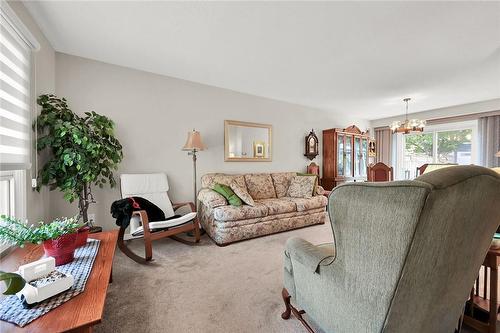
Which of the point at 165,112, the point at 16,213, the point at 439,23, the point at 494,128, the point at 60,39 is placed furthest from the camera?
the point at 494,128

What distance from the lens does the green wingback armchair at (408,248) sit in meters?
0.71

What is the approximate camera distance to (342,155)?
16.3 feet

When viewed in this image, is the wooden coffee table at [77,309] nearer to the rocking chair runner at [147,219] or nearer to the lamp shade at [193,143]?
the rocking chair runner at [147,219]

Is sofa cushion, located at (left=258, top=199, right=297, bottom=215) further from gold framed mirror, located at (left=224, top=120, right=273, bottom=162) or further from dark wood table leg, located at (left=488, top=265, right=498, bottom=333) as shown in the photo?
dark wood table leg, located at (left=488, top=265, right=498, bottom=333)

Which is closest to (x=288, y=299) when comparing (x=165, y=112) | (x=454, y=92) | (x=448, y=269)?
(x=448, y=269)

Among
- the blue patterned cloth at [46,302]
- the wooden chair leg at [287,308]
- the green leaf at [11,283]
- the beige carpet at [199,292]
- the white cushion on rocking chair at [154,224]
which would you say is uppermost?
the green leaf at [11,283]

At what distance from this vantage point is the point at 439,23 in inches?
75.2

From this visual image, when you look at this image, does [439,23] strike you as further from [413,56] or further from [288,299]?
[288,299]

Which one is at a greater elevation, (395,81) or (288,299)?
(395,81)

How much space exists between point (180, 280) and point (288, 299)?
101 cm

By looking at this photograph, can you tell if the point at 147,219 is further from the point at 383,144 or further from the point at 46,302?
the point at 383,144

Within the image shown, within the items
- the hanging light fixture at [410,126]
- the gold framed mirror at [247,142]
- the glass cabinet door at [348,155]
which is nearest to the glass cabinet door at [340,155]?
the glass cabinet door at [348,155]

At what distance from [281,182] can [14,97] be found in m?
3.44

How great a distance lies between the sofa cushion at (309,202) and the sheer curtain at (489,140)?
11.0 ft
